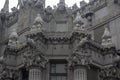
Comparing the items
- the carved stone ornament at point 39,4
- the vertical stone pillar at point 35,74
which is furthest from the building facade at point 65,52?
the carved stone ornament at point 39,4

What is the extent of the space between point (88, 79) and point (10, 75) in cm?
658

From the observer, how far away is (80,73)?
1112 inches

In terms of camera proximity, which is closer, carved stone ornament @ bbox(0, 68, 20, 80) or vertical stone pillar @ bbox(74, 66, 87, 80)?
vertical stone pillar @ bbox(74, 66, 87, 80)

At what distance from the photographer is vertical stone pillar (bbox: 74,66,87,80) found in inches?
1108

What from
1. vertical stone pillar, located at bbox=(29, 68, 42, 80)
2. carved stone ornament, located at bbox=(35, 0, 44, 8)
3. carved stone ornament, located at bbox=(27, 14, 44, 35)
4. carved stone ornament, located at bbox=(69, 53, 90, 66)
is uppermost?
carved stone ornament, located at bbox=(35, 0, 44, 8)

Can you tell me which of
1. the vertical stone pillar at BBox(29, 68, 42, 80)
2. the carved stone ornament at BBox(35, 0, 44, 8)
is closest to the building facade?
the vertical stone pillar at BBox(29, 68, 42, 80)

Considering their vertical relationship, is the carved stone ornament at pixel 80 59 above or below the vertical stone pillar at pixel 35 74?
above

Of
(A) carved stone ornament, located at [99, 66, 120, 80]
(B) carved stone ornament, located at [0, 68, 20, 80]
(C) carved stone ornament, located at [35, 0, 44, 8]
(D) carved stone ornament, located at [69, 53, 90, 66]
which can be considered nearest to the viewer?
(D) carved stone ornament, located at [69, 53, 90, 66]

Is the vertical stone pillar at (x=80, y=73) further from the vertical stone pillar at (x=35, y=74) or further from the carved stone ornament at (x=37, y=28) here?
the carved stone ornament at (x=37, y=28)

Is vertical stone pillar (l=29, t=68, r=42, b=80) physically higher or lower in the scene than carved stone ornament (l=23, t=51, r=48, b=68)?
lower

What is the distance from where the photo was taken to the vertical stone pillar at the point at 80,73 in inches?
1108

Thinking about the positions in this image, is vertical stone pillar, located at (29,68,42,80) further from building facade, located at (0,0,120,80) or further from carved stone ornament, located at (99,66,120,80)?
carved stone ornament, located at (99,66,120,80)

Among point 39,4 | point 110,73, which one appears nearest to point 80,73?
point 110,73

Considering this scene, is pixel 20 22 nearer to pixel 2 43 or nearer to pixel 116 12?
pixel 2 43
